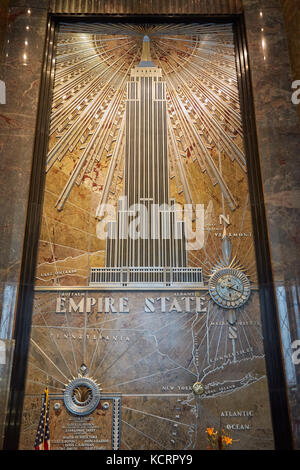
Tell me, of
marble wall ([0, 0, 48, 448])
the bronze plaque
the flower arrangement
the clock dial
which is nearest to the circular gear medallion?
the bronze plaque

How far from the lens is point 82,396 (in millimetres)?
5051

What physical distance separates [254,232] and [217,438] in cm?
260

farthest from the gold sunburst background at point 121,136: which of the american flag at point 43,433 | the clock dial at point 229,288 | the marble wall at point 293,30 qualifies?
the american flag at point 43,433

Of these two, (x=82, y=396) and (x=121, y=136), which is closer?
(x=82, y=396)

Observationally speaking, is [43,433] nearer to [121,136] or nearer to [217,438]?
[217,438]

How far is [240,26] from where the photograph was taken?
22.2 feet

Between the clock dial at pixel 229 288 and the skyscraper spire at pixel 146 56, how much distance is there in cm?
347

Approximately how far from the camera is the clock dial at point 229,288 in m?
5.41

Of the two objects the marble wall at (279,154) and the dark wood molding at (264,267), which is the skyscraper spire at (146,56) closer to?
the dark wood molding at (264,267)

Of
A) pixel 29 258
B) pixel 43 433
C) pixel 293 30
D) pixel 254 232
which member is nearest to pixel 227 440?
pixel 43 433

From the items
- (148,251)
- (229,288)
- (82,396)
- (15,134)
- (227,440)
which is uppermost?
(15,134)

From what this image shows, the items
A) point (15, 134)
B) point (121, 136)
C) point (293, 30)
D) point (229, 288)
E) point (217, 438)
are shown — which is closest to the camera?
point (217, 438)

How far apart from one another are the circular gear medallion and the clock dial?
186 cm

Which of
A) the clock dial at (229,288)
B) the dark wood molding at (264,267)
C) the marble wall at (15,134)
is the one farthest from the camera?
the clock dial at (229,288)
